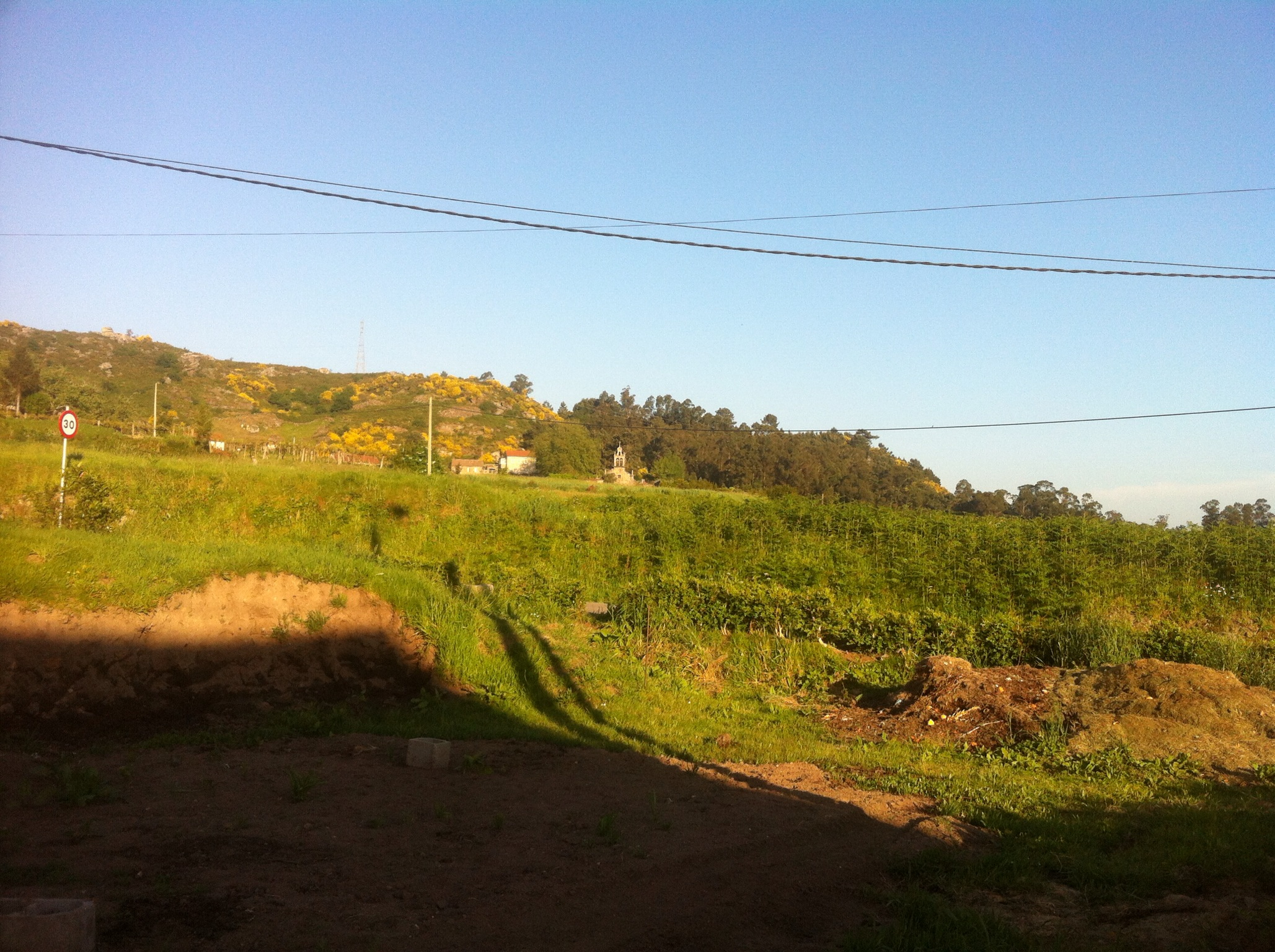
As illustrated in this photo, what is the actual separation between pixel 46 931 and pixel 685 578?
13020mm

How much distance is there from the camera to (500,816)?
625 cm

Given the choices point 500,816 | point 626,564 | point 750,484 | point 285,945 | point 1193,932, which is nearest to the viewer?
point 285,945

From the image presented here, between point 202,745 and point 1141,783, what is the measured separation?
885 cm

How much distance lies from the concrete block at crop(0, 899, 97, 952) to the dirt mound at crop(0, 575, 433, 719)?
511 cm

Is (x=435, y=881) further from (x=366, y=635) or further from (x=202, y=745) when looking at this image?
(x=366, y=635)

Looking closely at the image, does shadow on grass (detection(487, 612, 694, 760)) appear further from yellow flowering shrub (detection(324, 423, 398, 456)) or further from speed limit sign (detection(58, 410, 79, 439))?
yellow flowering shrub (detection(324, 423, 398, 456))

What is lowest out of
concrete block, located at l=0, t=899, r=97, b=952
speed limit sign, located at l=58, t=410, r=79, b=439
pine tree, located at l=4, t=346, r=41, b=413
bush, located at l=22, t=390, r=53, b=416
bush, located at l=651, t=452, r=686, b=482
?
concrete block, located at l=0, t=899, r=97, b=952

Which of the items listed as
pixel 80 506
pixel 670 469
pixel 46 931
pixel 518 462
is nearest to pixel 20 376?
pixel 80 506

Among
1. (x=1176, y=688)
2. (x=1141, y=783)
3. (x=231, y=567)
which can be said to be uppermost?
(x=231, y=567)

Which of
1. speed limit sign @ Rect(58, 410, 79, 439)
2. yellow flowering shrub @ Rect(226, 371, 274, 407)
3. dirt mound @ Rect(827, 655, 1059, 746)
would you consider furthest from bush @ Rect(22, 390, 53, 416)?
yellow flowering shrub @ Rect(226, 371, 274, 407)

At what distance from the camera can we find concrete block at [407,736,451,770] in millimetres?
7449

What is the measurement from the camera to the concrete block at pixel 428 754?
745cm

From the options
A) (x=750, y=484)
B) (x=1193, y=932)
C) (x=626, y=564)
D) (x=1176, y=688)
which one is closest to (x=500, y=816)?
(x=1193, y=932)

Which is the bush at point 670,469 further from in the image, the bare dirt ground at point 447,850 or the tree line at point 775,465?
the bare dirt ground at point 447,850
